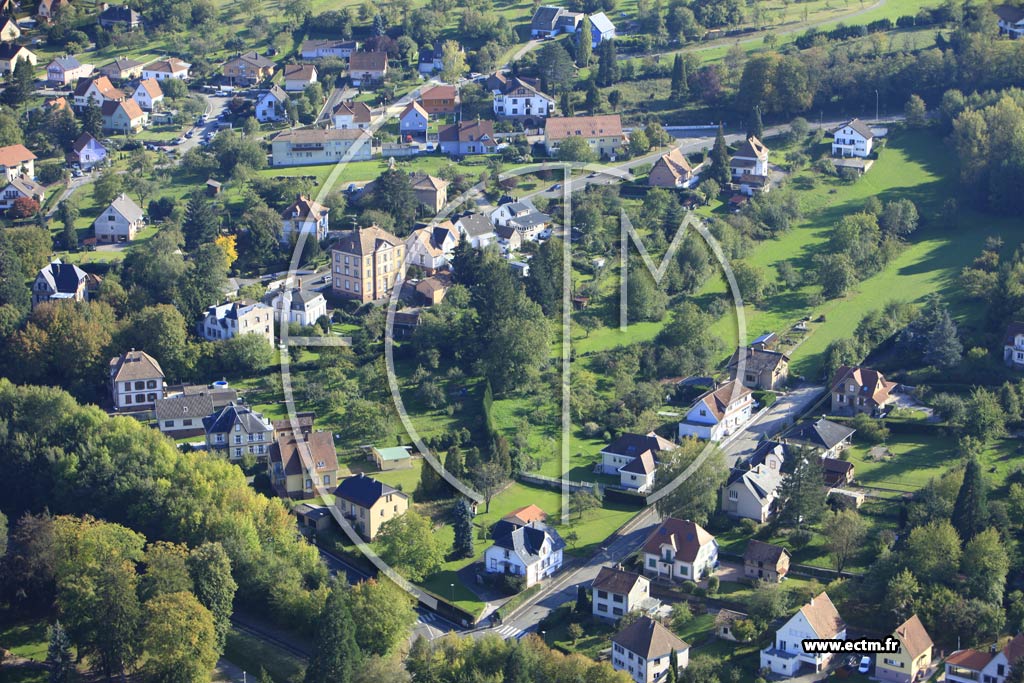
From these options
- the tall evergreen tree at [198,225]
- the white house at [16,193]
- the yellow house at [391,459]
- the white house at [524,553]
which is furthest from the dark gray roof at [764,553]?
the white house at [16,193]

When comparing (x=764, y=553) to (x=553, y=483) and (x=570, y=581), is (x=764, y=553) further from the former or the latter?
(x=553, y=483)

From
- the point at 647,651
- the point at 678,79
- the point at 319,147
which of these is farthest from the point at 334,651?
the point at 678,79

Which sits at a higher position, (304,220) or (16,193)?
(16,193)

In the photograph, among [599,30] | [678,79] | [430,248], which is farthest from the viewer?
[599,30]

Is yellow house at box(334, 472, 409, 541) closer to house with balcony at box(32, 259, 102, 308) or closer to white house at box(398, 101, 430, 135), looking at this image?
house with balcony at box(32, 259, 102, 308)

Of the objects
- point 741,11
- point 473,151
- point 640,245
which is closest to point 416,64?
point 473,151

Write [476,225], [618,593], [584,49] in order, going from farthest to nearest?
1. [584,49]
2. [476,225]
3. [618,593]

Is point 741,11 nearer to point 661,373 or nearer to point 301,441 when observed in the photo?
point 661,373
